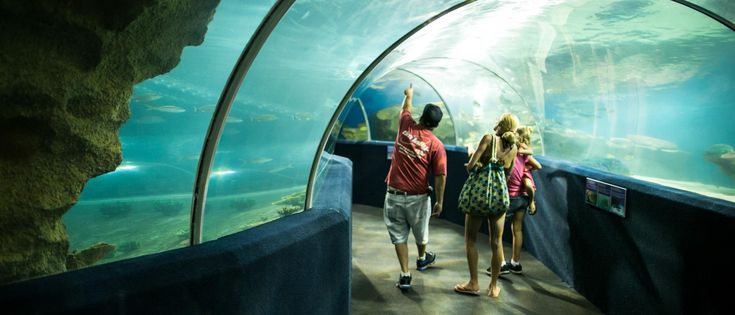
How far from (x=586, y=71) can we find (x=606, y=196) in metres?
4.06

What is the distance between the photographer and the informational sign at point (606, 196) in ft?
13.6

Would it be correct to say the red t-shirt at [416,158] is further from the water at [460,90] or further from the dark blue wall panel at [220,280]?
the dark blue wall panel at [220,280]

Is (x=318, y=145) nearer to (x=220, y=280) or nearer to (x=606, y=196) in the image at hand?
(x=220, y=280)

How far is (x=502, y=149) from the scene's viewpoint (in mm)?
4441

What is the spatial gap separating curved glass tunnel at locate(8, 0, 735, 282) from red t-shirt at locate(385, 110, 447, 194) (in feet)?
2.63

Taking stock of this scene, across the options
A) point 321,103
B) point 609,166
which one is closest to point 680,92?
point 609,166

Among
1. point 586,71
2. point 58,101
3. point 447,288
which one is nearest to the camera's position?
point 58,101

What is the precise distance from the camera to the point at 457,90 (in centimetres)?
1139

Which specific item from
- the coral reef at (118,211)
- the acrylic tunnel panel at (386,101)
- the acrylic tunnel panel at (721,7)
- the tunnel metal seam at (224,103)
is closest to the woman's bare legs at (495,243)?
the acrylic tunnel panel at (721,7)

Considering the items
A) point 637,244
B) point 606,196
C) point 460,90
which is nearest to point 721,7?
point 606,196

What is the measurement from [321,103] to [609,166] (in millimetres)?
8365

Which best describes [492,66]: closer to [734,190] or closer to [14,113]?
[14,113]

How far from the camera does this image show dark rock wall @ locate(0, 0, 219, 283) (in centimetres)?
161

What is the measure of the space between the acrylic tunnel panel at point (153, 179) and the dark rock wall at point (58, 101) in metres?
0.66
